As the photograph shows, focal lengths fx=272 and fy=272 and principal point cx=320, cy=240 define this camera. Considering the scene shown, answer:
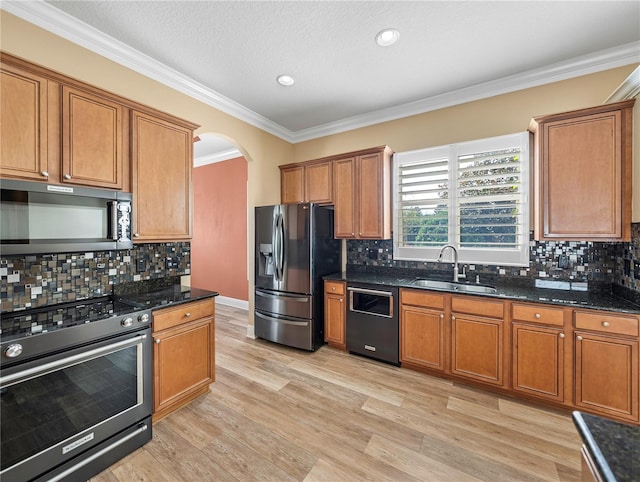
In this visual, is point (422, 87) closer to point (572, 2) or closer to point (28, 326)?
point (572, 2)

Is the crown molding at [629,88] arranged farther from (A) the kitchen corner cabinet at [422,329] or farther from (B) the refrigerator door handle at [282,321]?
(B) the refrigerator door handle at [282,321]

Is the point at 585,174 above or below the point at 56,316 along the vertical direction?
above

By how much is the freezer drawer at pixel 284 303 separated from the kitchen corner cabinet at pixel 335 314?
24 centimetres

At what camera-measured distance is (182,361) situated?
7.20 feet

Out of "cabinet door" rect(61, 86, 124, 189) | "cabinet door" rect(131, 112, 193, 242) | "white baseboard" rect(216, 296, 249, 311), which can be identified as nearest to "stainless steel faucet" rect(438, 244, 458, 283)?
"cabinet door" rect(131, 112, 193, 242)

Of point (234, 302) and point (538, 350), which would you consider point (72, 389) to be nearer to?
point (538, 350)

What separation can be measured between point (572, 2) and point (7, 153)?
12.4 feet

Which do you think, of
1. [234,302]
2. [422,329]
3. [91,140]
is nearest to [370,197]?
[422,329]

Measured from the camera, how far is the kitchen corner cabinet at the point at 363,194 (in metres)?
3.29

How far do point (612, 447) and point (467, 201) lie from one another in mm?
2691

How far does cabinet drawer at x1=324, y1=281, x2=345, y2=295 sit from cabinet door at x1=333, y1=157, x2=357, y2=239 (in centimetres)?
63

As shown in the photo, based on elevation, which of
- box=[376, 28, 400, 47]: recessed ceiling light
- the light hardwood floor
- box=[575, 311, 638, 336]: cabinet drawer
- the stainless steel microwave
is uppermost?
box=[376, 28, 400, 47]: recessed ceiling light

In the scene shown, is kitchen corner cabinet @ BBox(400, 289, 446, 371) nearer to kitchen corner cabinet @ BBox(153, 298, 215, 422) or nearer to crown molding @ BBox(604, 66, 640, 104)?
kitchen corner cabinet @ BBox(153, 298, 215, 422)

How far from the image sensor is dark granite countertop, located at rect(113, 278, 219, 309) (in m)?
2.12
